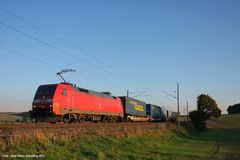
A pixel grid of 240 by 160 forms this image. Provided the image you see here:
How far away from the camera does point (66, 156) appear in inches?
584

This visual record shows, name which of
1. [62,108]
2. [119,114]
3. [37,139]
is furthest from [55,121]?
[119,114]

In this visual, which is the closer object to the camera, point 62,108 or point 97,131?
point 97,131

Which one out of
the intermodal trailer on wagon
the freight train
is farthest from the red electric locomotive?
the intermodal trailer on wagon

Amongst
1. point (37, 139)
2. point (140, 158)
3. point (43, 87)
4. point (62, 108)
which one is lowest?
point (140, 158)

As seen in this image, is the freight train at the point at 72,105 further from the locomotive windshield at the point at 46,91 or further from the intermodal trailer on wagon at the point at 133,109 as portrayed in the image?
the intermodal trailer on wagon at the point at 133,109

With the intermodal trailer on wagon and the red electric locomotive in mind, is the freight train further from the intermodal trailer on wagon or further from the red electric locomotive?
the intermodal trailer on wagon

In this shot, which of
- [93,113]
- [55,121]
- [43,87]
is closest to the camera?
[55,121]

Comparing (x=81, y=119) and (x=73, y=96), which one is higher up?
(x=73, y=96)

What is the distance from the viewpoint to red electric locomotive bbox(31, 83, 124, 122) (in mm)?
24438

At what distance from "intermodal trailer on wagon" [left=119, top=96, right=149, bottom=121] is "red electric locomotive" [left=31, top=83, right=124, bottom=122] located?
1134cm

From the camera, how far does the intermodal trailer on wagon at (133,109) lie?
151 ft

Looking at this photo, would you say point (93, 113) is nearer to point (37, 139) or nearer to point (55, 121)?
point (55, 121)

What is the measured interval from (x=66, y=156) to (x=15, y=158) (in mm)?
2698

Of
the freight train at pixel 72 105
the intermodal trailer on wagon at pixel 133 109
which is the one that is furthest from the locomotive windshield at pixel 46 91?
the intermodal trailer on wagon at pixel 133 109
